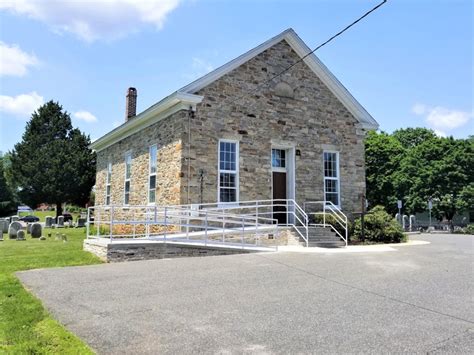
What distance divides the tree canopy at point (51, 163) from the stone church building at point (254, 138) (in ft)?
83.9

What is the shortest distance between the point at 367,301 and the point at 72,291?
5.22 metres

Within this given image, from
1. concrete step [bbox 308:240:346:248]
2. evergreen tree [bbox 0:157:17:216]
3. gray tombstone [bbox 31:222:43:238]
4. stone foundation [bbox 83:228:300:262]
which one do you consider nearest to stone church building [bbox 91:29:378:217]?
stone foundation [bbox 83:228:300:262]

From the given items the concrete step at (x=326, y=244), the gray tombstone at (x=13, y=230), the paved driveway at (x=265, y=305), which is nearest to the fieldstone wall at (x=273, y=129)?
the concrete step at (x=326, y=244)

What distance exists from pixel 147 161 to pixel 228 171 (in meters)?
4.18

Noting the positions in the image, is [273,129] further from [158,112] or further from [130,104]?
[130,104]

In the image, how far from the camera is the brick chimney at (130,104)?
74.5 ft

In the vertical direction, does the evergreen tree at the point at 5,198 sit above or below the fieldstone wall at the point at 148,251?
above

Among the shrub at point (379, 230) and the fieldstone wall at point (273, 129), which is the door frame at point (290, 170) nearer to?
the fieldstone wall at point (273, 129)

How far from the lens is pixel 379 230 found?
53.6 feet

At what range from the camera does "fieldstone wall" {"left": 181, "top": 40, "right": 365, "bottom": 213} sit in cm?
1528

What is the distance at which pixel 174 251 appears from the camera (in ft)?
38.0

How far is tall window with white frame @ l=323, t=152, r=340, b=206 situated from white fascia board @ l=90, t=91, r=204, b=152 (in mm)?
6979

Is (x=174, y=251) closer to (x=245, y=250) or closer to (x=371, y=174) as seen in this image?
(x=245, y=250)

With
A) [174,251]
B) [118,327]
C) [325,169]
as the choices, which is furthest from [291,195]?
[118,327]
